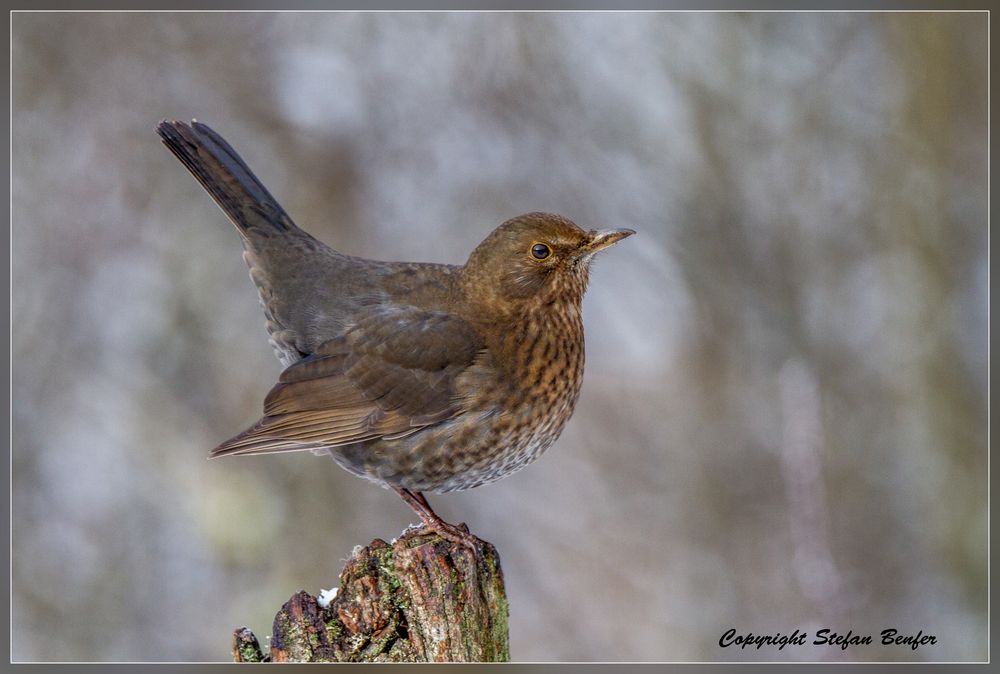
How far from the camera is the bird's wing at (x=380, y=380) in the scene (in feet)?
12.9

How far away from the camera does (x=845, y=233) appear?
764 cm

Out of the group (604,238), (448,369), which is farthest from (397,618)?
(604,238)

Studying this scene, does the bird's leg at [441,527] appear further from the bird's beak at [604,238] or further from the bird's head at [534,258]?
the bird's beak at [604,238]

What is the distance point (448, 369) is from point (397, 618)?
3.31 feet

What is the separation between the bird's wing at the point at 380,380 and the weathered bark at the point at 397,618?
617 millimetres

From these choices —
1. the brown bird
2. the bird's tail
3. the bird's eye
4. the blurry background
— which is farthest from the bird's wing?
the blurry background

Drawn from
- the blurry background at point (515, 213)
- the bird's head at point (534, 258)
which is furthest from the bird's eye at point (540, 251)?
the blurry background at point (515, 213)

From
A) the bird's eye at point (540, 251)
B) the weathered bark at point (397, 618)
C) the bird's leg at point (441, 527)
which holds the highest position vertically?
the bird's eye at point (540, 251)

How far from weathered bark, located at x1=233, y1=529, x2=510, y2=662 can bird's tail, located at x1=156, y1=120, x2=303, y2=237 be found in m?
1.75

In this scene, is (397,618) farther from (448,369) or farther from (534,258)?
(534,258)

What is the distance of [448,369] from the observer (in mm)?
3984

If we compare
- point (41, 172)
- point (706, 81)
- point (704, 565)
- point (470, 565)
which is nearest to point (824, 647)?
point (470, 565)

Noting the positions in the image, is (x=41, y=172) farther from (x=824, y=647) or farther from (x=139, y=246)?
(x=824, y=647)

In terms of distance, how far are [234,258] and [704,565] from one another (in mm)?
4194
